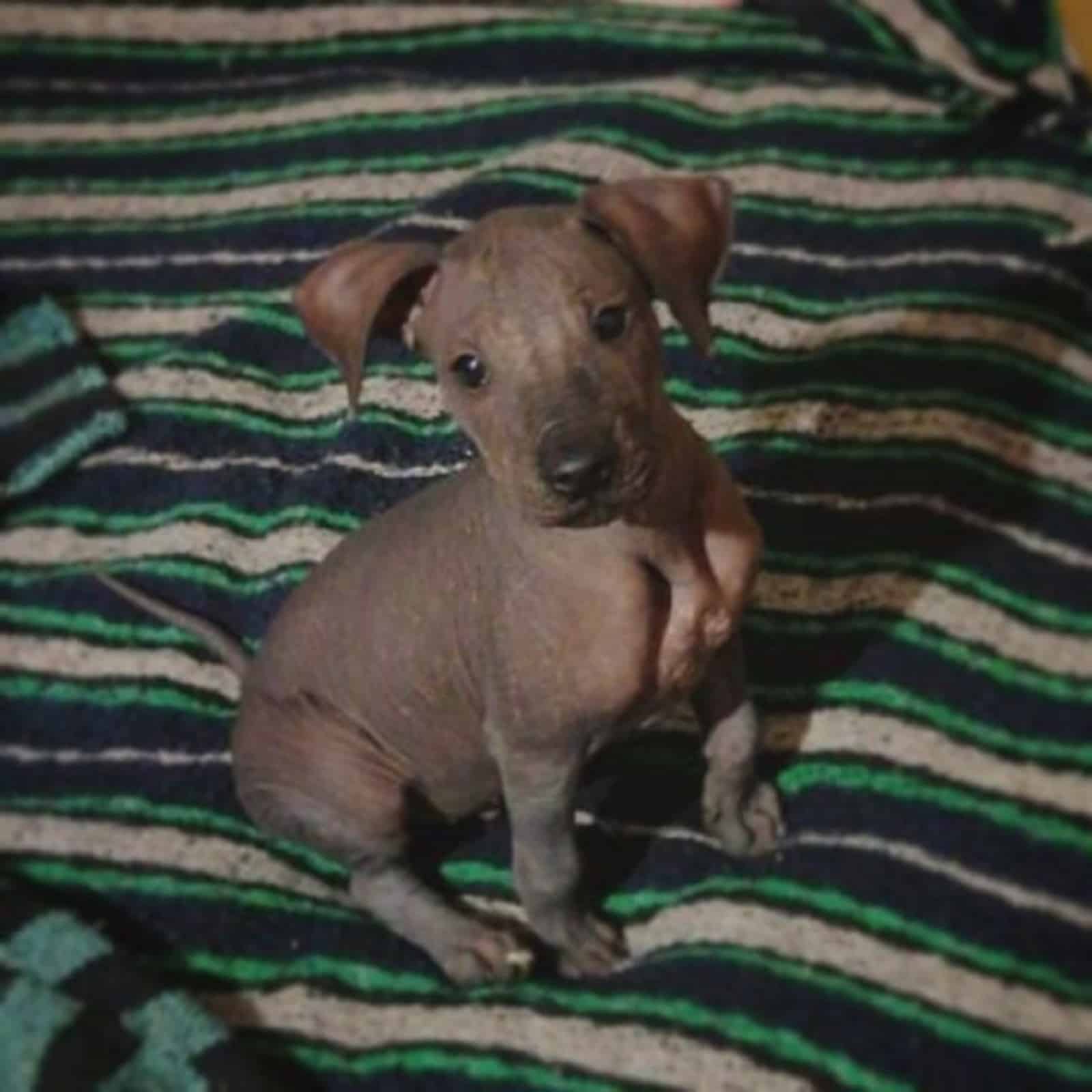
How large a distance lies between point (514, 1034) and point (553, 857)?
187 millimetres

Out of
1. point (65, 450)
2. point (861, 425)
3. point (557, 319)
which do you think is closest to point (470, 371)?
point (557, 319)

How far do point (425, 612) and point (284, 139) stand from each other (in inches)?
45.8

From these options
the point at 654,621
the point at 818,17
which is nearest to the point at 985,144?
the point at 818,17

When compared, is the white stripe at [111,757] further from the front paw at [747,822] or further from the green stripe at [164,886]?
the front paw at [747,822]

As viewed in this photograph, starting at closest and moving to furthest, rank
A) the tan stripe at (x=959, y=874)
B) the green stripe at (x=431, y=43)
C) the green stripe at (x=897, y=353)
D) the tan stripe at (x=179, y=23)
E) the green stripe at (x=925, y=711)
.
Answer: the tan stripe at (x=959, y=874)
the green stripe at (x=925, y=711)
the green stripe at (x=897, y=353)
the green stripe at (x=431, y=43)
the tan stripe at (x=179, y=23)

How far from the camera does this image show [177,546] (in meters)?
1.99

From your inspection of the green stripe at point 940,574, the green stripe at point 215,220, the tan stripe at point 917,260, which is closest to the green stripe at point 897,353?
the tan stripe at point 917,260

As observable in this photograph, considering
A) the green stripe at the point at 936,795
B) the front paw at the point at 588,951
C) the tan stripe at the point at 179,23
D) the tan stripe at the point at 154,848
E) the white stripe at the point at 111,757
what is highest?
the tan stripe at the point at 179,23

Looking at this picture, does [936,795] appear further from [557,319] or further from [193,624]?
[193,624]

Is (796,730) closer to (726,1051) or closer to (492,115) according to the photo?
(726,1051)

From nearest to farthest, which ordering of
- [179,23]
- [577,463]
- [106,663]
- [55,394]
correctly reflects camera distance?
[577,463] < [106,663] < [55,394] < [179,23]

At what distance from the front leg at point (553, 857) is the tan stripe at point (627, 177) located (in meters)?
0.97

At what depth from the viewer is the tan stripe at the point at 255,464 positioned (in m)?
1.96

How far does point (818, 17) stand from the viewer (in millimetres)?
2289
